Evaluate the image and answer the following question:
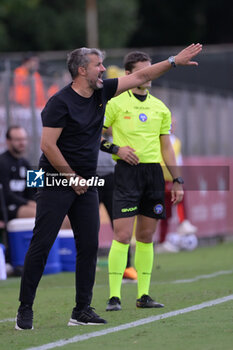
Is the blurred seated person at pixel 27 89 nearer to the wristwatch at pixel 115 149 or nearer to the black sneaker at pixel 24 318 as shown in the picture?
the wristwatch at pixel 115 149

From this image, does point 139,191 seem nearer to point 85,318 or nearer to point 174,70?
point 85,318

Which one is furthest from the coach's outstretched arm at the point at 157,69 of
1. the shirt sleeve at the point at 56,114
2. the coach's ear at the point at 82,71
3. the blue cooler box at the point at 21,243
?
the blue cooler box at the point at 21,243

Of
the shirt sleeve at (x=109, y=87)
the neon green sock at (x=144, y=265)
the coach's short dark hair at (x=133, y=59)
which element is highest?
the coach's short dark hair at (x=133, y=59)

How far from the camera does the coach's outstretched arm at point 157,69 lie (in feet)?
23.2

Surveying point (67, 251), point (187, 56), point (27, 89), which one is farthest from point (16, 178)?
point (187, 56)

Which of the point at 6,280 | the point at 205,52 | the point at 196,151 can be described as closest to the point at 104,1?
the point at 205,52

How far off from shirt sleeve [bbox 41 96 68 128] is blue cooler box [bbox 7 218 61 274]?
5.32 meters

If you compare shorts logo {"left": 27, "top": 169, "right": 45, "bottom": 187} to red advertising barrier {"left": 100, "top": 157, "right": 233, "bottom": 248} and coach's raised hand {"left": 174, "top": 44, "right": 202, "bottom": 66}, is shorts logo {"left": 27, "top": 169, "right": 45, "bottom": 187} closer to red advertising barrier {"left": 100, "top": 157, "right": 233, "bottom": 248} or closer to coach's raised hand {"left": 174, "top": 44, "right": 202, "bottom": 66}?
coach's raised hand {"left": 174, "top": 44, "right": 202, "bottom": 66}

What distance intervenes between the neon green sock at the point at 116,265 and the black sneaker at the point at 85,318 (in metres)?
1.03

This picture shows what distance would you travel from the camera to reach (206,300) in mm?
8703

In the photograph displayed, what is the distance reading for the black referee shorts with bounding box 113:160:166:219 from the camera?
852cm

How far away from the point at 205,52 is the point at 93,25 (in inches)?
341

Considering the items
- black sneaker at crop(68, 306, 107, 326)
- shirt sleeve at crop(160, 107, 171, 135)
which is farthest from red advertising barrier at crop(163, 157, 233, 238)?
black sneaker at crop(68, 306, 107, 326)

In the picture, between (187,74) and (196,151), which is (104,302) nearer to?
(196,151)
